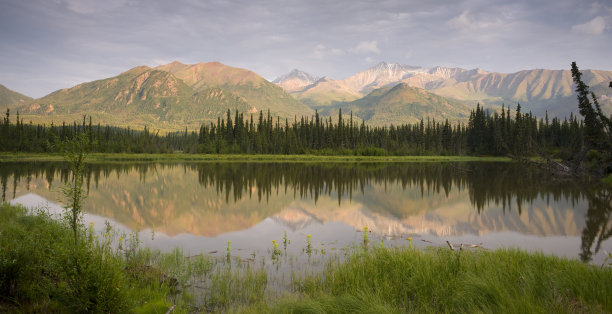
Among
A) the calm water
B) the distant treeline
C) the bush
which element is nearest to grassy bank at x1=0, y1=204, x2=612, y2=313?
the bush

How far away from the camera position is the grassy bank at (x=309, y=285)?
273 inches

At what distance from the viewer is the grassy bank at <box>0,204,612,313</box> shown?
6934 millimetres

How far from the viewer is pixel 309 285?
9891 millimetres

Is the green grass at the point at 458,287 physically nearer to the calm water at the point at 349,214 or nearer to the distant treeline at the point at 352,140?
the calm water at the point at 349,214

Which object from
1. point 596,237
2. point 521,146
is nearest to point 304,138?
point 521,146

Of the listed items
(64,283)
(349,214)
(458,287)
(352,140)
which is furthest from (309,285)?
(352,140)

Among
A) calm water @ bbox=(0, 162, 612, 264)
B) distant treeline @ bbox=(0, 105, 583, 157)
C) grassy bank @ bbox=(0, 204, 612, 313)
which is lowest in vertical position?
calm water @ bbox=(0, 162, 612, 264)

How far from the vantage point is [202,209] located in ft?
80.3

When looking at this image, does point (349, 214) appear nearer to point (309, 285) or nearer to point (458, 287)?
point (309, 285)

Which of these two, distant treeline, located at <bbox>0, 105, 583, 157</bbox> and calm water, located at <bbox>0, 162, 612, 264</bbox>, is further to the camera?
distant treeline, located at <bbox>0, 105, 583, 157</bbox>

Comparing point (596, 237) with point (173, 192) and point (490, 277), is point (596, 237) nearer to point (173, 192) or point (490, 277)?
point (490, 277)

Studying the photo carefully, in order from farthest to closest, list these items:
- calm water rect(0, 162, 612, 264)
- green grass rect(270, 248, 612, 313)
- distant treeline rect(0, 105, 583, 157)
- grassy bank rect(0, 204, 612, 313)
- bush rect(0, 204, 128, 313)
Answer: distant treeline rect(0, 105, 583, 157) < calm water rect(0, 162, 612, 264) < green grass rect(270, 248, 612, 313) < grassy bank rect(0, 204, 612, 313) < bush rect(0, 204, 128, 313)

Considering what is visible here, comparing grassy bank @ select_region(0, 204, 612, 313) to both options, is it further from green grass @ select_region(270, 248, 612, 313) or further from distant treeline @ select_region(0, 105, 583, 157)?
distant treeline @ select_region(0, 105, 583, 157)

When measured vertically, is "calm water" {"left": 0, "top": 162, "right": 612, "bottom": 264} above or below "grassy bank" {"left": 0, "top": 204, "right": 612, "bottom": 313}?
below
